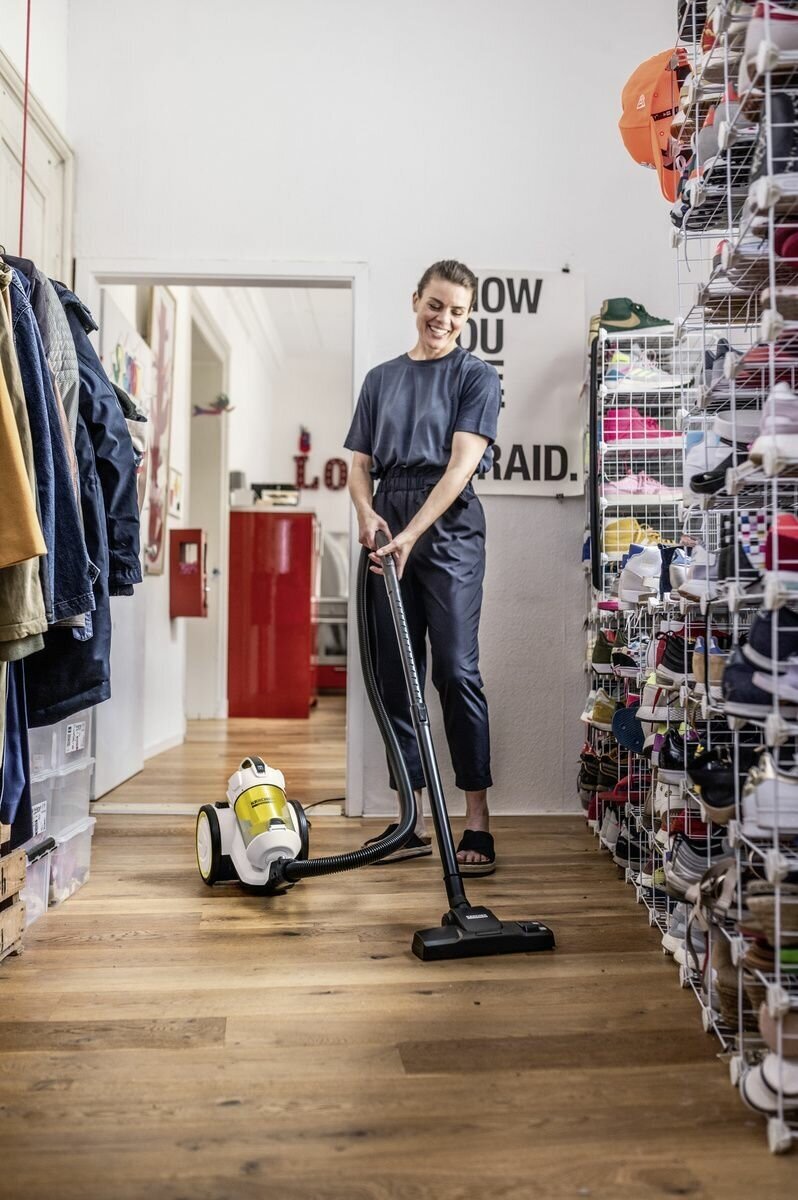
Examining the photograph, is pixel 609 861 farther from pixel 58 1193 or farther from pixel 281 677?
pixel 281 677

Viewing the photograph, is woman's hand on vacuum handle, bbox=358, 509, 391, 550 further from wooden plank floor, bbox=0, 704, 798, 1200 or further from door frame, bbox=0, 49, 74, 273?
door frame, bbox=0, 49, 74, 273

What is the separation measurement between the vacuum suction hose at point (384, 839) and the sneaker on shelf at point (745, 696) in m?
0.90

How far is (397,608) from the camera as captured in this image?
7.13ft

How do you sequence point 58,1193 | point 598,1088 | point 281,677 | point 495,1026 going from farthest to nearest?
point 281,677
point 495,1026
point 598,1088
point 58,1193

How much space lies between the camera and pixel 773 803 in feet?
4.01

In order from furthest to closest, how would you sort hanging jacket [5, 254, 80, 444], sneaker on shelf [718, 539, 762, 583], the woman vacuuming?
the woman vacuuming < hanging jacket [5, 254, 80, 444] < sneaker on shelf [718, 539, 762, 583]

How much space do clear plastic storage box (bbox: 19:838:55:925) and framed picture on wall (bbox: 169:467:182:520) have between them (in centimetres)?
310

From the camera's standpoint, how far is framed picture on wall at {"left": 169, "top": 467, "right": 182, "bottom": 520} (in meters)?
5.05

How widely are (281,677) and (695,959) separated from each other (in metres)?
4.57

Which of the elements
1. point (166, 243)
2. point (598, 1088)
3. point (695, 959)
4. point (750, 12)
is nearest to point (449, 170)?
point (166, 243)

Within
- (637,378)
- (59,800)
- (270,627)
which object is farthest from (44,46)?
(270,627)

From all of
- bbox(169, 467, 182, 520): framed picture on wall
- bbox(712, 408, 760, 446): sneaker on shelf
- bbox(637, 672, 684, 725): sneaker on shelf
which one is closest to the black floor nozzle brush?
bbox(637, 672, 684, 725): sneaker on shelf

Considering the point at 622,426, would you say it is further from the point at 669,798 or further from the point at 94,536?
the point at 94,536

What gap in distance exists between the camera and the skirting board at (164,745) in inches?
173
